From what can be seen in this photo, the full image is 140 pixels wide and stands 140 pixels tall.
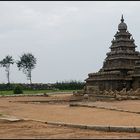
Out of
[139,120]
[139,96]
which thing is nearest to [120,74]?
[139,96]

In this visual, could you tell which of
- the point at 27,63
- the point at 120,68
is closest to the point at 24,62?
the point at 27,63

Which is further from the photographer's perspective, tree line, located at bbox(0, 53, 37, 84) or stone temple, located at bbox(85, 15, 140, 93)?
tree line, located at bbox(0, 53, 37, 84)

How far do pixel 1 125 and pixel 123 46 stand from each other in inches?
1264

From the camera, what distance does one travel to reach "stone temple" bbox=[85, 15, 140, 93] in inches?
1604

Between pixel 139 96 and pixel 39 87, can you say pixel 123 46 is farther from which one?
pixel 39 87

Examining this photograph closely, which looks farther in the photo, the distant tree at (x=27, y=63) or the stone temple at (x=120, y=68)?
the distant tree at (x=27, y=63)

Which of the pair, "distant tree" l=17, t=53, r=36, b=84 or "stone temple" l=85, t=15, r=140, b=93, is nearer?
"stone temple" l=85, t=15, r=140, b=93

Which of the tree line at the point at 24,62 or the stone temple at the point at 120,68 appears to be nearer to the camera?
the stone temple at the point at 120,68

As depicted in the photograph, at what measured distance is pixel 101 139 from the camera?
10.4m

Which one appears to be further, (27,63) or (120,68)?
(27,63)

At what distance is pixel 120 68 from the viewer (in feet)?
139

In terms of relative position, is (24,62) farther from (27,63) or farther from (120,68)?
(120,68)

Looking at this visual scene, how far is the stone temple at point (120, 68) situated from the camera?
40750mm

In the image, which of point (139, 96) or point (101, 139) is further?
point (139, 96)
